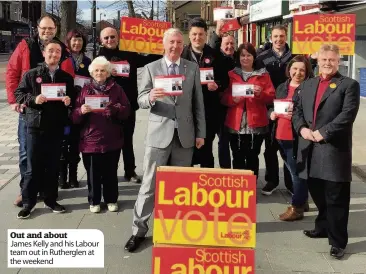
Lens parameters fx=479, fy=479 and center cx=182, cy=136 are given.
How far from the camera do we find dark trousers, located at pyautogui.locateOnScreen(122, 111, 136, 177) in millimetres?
6215

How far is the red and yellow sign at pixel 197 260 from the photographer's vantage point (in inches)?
120

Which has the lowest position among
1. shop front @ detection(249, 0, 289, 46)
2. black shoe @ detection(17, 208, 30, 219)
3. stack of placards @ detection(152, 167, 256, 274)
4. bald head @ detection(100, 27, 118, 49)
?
black shoe @ detection(17, 208, 30, 219)

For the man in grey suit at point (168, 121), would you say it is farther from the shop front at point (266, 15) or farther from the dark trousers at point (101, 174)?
the shop front at point (266, 15)

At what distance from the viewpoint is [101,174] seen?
527cm

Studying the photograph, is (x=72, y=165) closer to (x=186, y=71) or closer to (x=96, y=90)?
(x=96, y=90)

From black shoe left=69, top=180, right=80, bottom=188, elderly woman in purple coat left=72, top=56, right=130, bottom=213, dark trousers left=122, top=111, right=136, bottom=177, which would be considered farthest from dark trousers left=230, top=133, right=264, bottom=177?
black shoe left=69, top=180, right=80, bottom=188

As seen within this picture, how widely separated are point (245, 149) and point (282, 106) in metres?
0.80

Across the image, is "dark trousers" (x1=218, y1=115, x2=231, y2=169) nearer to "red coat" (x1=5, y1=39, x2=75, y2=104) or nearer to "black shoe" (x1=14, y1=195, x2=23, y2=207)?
"red coat" (x1=5, y1=39, x2=75, y2=104)

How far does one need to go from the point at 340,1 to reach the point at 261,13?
1271cm

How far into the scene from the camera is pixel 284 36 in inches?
222

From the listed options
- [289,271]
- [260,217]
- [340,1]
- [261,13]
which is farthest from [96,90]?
[261,13]

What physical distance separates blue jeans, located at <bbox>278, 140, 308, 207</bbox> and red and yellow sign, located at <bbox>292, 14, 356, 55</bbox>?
1823 millimetres

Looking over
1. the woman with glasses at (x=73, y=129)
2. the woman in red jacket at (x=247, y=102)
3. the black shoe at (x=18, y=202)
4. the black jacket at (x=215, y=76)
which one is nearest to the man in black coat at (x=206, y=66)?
the black jacket at (x=215, y=76)

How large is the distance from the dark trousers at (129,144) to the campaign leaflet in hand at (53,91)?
52.7 inches
